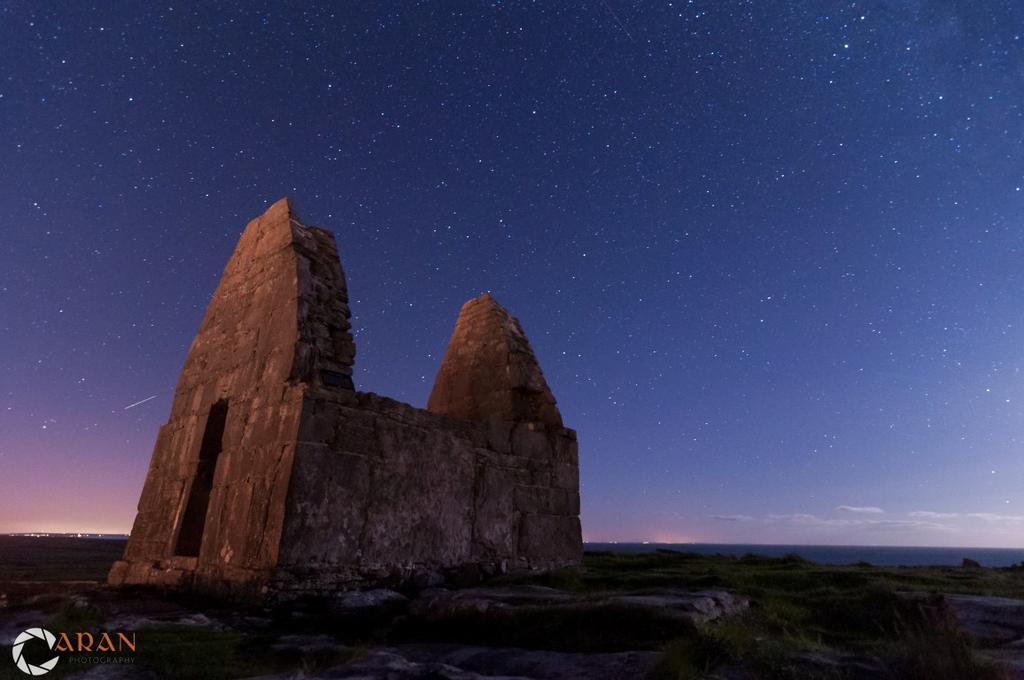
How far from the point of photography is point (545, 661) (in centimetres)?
345

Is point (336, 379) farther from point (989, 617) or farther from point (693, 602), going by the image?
point (989, 617)

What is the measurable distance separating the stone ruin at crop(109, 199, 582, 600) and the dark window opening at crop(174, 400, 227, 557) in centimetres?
2

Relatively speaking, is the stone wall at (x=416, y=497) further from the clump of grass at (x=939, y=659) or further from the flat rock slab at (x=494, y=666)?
the clump of grass at (x=939, y=659)

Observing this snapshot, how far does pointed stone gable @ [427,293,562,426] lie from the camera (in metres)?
8.98

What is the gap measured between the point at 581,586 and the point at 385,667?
328cm

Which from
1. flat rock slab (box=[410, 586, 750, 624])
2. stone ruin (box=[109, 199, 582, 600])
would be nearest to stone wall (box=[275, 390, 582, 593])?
stone ruin (box=[109, 199, 582, 600])

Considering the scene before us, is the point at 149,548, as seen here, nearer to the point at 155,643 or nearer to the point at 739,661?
the point at 155,643

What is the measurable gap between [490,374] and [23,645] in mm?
6281

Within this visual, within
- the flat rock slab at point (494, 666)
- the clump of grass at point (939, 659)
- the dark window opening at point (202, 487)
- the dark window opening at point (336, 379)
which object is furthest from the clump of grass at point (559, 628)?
the dark window opening at point (202, 487)

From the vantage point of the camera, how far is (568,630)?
4062mm

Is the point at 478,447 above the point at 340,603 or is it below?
above

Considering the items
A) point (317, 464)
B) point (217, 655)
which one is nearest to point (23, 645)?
point (217, 655)

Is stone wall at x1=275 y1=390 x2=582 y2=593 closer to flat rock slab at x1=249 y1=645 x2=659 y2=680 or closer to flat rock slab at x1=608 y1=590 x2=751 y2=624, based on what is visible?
flat rock slab at x1=249 y1=645 x2=659 y2=680

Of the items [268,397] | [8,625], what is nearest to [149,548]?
[268,397]
